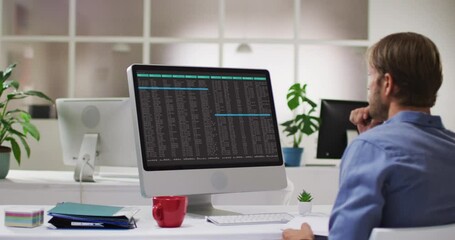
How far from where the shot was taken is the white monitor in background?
3.17 meters

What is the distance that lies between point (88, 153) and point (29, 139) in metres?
3.13

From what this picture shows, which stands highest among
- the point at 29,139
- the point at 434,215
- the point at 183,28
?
the point at 183,28

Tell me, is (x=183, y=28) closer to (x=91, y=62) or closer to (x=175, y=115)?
(x=91, y=62)

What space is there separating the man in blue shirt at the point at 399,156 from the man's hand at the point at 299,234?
0.21m

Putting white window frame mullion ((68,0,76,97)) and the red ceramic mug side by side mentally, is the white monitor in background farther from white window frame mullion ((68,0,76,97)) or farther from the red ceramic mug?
white window frame mullion ((68,0,76,97))

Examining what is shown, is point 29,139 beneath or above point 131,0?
beneath

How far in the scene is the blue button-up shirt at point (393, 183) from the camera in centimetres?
128

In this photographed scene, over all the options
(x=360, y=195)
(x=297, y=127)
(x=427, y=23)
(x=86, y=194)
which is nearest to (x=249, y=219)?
(x=360, y=195)

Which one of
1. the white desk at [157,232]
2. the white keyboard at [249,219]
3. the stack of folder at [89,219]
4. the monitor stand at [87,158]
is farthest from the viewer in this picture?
the monitor stand at [87,158]

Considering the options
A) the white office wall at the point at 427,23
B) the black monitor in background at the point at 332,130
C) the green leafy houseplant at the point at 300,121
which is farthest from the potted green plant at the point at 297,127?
the white office wall at the point at 427,23

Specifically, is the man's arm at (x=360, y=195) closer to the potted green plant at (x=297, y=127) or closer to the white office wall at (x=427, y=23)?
the potted green plant at (x=297, y=127)

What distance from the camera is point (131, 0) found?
609 centimetres

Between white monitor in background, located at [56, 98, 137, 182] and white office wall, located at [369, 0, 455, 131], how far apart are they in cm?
368

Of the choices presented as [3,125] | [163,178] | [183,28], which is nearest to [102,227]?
[163,178]
